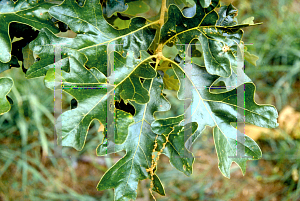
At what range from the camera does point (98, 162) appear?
2207mm

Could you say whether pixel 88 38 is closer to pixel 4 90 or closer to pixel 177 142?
pixel 4 90

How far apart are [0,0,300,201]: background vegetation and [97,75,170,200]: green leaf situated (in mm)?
1475

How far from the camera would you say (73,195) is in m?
1.96

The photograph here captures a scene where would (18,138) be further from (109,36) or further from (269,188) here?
(269,188)

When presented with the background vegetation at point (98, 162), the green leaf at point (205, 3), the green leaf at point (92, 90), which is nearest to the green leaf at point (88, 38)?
the green leaf at point (92, 90)

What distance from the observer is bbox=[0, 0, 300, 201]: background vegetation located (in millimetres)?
2029

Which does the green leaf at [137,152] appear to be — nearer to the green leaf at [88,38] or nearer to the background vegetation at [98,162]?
the green leaf at [88,38]

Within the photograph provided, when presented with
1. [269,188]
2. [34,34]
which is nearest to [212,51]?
[34,34]

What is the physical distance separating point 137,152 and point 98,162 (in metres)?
1.67

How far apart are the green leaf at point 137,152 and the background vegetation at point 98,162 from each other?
58.1 inches

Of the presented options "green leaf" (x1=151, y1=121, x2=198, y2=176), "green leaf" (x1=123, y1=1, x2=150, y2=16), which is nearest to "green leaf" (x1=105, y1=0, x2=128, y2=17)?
"green leaf" (x1=123, y1=1, x2=150, y2=16)

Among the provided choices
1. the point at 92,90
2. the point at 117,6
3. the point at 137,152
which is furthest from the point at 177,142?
the point at 117,6

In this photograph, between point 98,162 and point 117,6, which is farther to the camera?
point 98,162

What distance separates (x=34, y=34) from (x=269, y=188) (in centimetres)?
217
